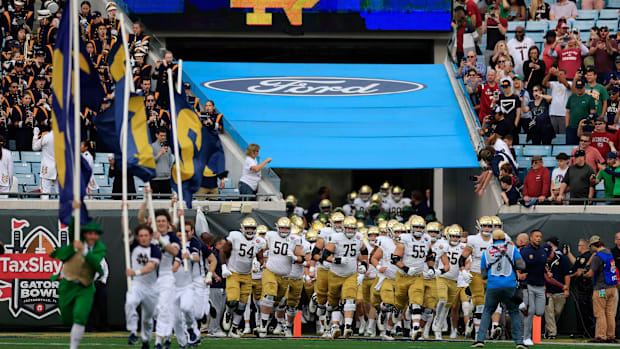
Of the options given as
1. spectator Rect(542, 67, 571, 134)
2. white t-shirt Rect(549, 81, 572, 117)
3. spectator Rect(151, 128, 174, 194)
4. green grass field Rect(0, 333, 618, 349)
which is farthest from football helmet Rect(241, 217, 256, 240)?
white t-shirt Rect(549, 81, 572, 117)

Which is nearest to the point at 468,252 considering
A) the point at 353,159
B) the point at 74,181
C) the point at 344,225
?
the point at 344,225

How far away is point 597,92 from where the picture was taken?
23359mm

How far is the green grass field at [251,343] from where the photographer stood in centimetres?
1606

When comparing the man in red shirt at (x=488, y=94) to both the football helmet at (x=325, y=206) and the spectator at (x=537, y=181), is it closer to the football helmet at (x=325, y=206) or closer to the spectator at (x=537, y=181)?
the spectator at (x=537, y=181)

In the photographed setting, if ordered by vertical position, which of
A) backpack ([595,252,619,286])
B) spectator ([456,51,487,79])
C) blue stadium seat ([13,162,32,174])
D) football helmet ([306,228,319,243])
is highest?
spectator ([456,51,487,79])

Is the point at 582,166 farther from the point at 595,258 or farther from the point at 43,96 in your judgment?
the point at 43,96

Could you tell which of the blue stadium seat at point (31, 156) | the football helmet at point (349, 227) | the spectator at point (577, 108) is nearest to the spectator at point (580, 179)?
the spectator at point (577, 108)

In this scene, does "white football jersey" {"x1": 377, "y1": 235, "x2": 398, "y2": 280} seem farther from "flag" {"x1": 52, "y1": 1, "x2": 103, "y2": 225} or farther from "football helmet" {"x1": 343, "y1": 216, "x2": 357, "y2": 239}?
"flag" {"x1": 52, "y1": 1, "x2": 103, "y2": 225}

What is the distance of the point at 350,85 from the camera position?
1051 inches

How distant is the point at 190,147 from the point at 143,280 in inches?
114

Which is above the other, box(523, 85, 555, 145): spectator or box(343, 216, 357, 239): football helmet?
box(523, 85, 555, 145): spectator

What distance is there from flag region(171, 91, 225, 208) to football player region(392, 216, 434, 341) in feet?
13.0

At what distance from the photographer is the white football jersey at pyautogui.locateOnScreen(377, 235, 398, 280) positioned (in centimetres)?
1947

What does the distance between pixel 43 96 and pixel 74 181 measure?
892 centimetres
